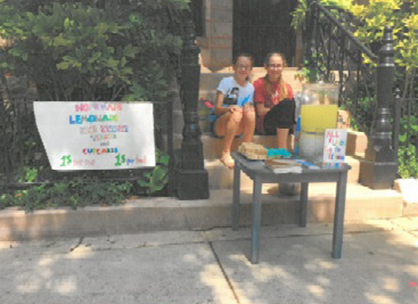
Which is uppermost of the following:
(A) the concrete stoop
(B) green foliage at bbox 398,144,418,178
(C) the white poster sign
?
(C) the white poster sign

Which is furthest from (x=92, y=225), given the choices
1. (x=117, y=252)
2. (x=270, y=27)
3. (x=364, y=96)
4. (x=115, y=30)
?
(x=270, y=27)

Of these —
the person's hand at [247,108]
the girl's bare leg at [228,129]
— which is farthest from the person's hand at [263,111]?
the girl's bare leg at [228,129]

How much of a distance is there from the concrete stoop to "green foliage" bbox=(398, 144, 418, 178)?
18.1 inches

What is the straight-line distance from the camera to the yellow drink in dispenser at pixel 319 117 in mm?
3336

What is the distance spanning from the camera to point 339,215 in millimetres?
3318

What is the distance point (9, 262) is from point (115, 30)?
2332mm

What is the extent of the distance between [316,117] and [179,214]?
167 cm

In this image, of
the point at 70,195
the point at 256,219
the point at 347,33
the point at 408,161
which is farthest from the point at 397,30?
the point at 70,195

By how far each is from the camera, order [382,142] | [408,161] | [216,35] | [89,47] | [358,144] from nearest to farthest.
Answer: [89,47]
[382,142]
[408,161]
[358,144]
[216,35]

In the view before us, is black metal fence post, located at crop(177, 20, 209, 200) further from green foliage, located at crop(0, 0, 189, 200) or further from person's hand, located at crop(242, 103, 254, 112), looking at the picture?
person's hand, located at crop(242, 103, 254, 112)

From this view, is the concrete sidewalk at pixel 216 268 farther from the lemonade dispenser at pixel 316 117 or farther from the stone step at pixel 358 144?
the stone step at pixel 358 144

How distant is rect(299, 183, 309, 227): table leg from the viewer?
4.02 meters

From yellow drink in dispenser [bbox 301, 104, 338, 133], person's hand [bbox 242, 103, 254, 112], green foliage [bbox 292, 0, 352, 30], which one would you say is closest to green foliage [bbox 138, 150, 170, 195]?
person's hand [bbox 242, 103, 254, 112]

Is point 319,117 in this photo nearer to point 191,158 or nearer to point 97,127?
point 191,158
